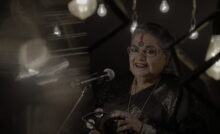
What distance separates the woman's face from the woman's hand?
16.6 inches

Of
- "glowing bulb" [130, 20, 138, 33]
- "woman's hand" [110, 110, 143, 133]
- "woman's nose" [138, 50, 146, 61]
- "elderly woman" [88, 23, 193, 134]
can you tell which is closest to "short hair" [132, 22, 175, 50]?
"elderly woman" [88, 23, 193, 134]

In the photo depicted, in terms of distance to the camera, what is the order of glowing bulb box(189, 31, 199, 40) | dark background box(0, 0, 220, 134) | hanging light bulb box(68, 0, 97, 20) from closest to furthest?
dark background box(0, 0, 220, 134)
hanging light bulb box(68, 0, 97, 20)
glowing bulb box(189, 31, 199, 40)

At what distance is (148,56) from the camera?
3037 mm

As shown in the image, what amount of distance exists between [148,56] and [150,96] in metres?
0.35

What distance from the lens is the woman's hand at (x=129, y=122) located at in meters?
2.82

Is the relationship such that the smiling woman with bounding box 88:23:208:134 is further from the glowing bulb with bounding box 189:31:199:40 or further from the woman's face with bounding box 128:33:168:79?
the glowing bulb with bounding box 189:31:199:40

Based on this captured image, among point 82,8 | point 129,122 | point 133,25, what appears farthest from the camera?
point 133,25

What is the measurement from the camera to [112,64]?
373cm

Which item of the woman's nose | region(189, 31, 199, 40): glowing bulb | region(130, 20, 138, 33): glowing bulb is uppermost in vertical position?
region(130, 20, 138, 33): glowing bulb

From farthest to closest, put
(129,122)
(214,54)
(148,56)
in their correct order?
(214,54), (148,56), (129,122)

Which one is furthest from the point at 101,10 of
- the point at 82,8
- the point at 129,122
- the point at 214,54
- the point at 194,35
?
the point at 129,122

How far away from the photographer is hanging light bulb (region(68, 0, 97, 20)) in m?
3.87

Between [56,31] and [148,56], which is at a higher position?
[56,31]

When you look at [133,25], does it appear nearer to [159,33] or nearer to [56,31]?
Answer: [56,31]
